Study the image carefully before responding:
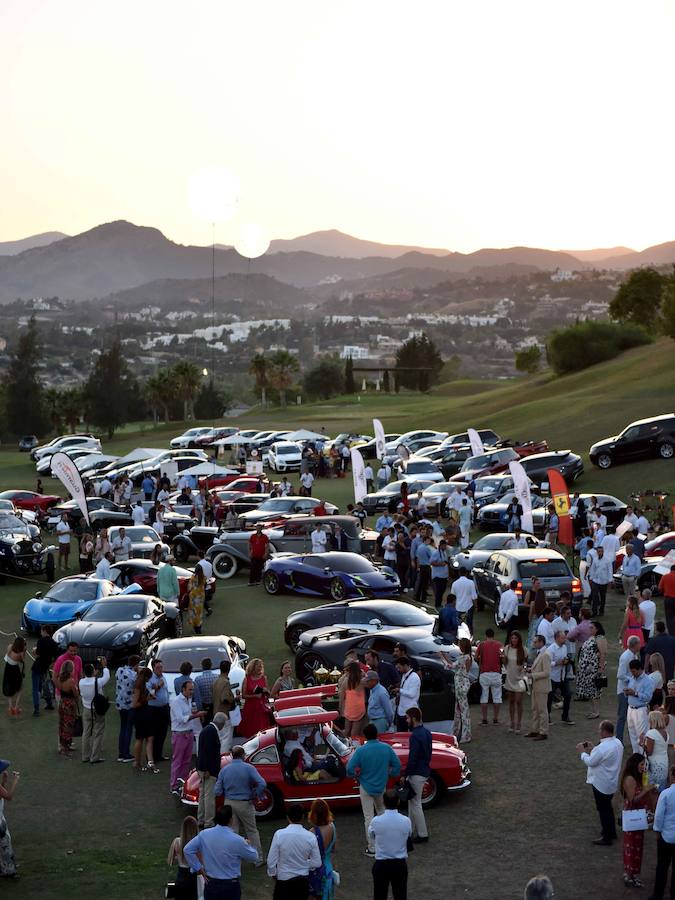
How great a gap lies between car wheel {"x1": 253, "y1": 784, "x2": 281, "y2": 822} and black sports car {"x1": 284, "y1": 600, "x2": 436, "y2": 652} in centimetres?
563

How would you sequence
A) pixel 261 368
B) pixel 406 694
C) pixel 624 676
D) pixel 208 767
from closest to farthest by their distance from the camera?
pixel 208 767
pixel 624 676
pixel 406 694
pixel 261 368

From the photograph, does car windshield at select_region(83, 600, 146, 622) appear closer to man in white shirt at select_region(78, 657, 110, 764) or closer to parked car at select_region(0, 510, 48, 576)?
man in white shirt at select_region(78, 657, 110, 764)

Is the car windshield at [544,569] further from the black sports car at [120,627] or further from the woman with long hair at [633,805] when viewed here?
the woman with long hair at [633,805]

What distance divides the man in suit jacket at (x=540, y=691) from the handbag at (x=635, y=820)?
4552mm

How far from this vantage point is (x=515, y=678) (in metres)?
15.5

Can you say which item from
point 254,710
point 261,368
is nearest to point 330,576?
point 254,710

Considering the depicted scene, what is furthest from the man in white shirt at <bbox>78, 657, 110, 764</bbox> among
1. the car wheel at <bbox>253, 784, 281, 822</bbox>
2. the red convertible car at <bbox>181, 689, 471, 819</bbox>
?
the car wheel at <bbox>253, 784, 281, 822</bbox>

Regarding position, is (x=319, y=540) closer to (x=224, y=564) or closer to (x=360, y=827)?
(x=224, y=564)

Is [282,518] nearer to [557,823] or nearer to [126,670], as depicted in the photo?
[126,670]

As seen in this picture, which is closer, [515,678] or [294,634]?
[515,678]

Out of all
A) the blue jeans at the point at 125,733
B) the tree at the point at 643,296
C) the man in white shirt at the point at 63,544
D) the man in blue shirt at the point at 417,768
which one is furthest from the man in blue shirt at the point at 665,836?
the tree at the point at 643,296

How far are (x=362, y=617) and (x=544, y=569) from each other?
4.65m

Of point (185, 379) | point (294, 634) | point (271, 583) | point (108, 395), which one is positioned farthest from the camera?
point (185, 379)

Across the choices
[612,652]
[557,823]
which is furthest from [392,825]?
[612,652]
